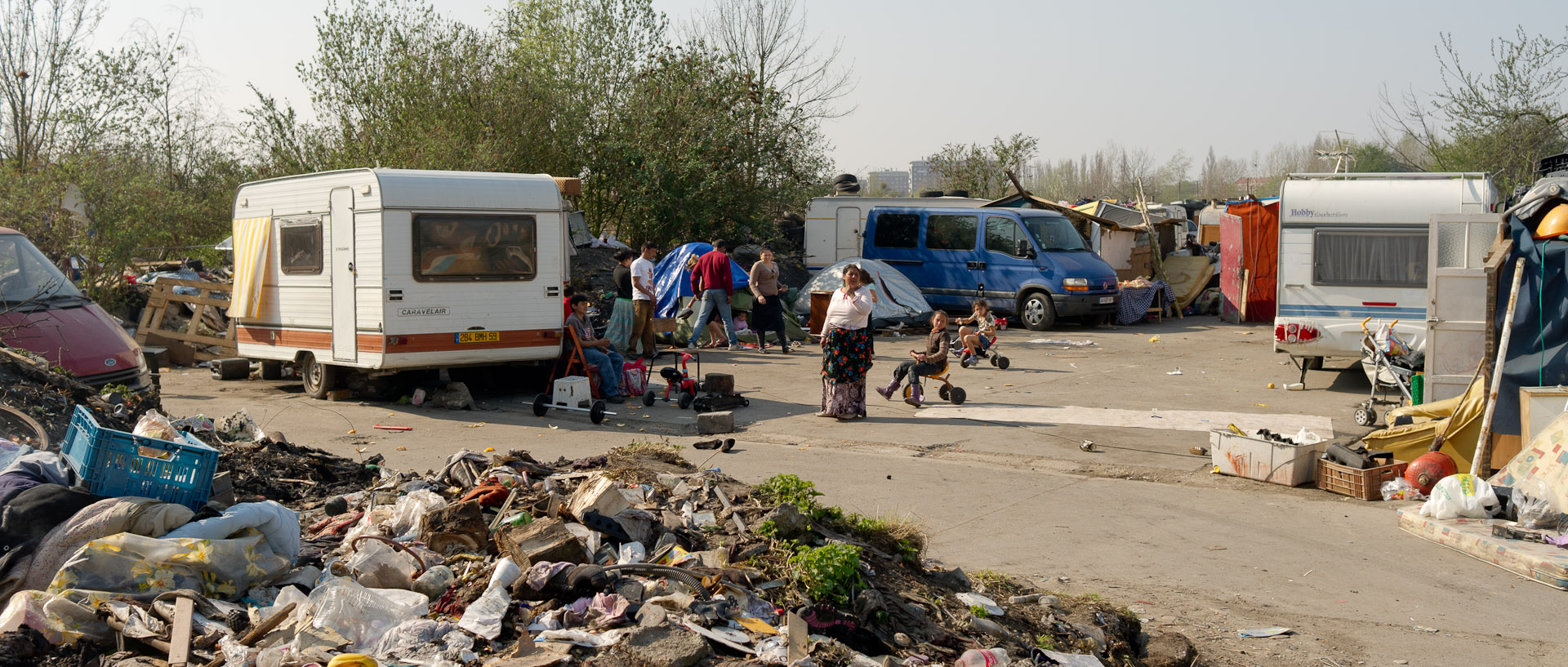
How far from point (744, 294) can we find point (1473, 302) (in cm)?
1115

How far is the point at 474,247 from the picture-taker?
1142cm

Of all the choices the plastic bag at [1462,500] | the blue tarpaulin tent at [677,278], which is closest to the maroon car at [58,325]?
the blue tarpaulin tent at [677,278]

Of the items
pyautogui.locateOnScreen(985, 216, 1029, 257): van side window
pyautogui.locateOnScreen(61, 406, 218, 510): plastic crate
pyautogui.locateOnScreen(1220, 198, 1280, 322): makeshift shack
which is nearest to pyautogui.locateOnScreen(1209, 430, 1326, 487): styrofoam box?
pyautogui.locateOnScreen(61, 406, 218, 510): plastic crate

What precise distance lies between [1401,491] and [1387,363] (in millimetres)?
3607

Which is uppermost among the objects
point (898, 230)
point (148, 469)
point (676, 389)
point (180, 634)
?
point (898, 230)

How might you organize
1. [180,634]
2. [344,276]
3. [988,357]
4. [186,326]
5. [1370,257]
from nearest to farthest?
[180,634] → [344,276] → [1370,257] → [988,357] → [186,326]


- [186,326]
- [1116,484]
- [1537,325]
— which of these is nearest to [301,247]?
[186,326]

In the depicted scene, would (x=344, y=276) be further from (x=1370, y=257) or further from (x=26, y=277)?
(x=1370, y=257)

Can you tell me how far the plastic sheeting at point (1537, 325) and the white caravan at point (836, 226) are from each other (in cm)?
1436

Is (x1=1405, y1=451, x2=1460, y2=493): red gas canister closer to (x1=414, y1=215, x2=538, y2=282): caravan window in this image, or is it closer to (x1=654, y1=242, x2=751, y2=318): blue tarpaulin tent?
(x1=414, y1=215, x2=538, y2=282): caravan window

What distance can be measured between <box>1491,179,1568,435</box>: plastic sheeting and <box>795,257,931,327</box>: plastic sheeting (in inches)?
455

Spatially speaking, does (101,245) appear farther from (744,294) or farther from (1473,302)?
(1473,302)

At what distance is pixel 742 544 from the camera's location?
5320 millimetres

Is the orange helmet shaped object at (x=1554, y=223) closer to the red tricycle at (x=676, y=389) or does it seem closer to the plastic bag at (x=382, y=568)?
the red tricycle at (x=676, y=389)
